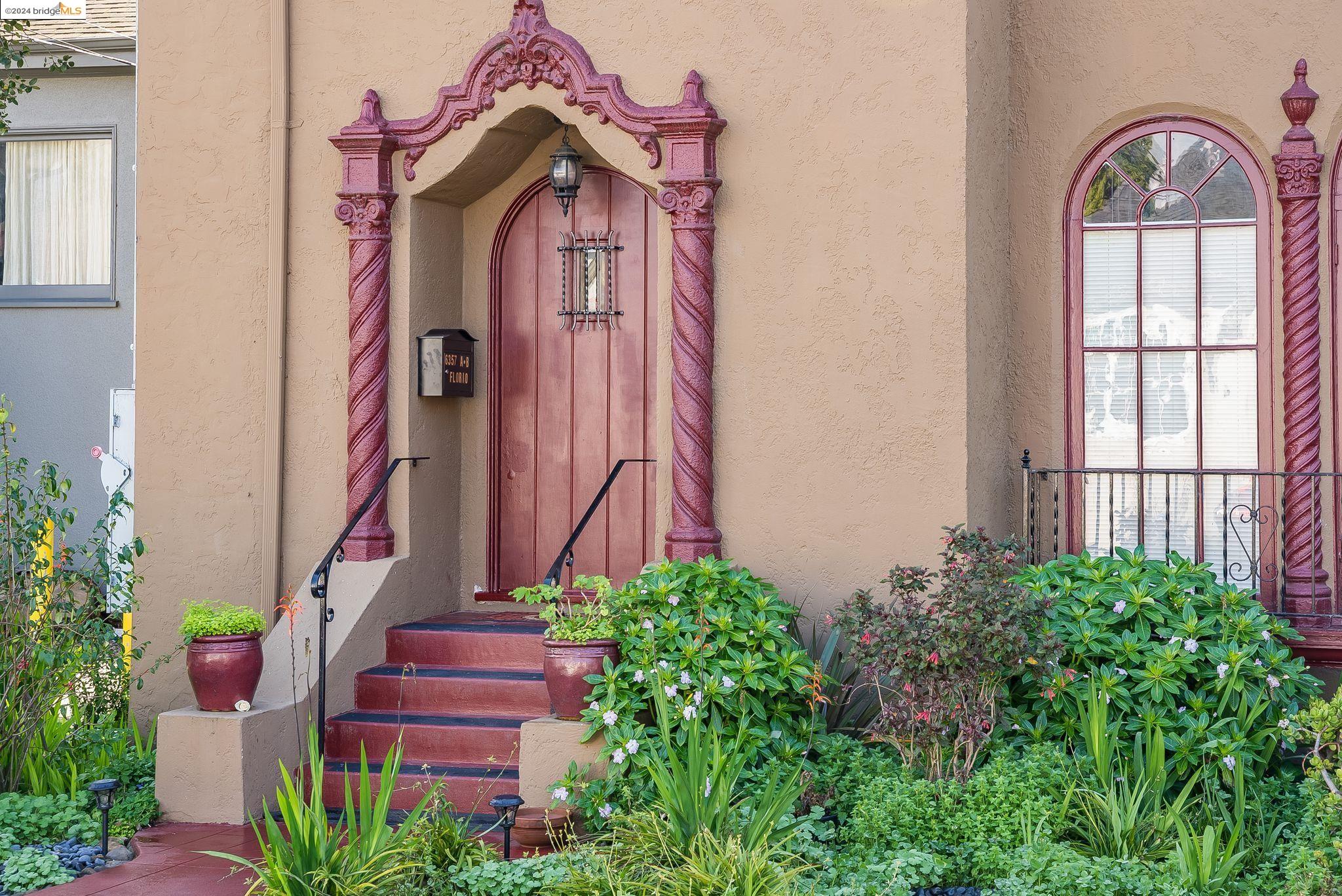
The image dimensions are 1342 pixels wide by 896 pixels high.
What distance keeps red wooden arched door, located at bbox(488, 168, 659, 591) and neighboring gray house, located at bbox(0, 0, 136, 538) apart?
17.3 ft

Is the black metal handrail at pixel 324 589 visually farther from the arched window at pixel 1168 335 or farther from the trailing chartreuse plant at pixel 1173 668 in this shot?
the arched window at pixel 1168 335

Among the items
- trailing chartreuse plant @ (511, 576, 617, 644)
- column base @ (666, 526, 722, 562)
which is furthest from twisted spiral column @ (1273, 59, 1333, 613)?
trailing chartreuse plant @ (511, 576, 617, 644)

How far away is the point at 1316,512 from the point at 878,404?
238cm

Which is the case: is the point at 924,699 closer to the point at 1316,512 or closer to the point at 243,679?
the point at 1316,512

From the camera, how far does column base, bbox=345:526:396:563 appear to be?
8.05 m

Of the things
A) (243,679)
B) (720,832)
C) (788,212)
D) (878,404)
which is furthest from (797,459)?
(243,679)

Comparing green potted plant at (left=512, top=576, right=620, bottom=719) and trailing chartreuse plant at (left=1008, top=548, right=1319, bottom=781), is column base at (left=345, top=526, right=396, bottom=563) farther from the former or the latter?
trailing chartreuse plant at (left=1008, top=548, right=1319, bottom=781)

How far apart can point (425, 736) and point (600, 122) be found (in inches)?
131

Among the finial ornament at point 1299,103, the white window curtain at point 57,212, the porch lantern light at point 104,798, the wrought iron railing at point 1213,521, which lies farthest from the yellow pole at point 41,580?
the finial ornament at point 1299,103

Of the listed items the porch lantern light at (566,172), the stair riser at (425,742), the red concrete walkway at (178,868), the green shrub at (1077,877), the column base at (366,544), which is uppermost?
the porch lantern light at (566,172)

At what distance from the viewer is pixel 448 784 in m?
7.16

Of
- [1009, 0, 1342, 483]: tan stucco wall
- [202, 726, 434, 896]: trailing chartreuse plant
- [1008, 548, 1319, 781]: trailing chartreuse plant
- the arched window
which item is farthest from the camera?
the arched window

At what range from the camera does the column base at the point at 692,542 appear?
300 inches

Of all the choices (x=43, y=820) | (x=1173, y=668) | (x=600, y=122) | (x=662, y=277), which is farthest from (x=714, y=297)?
(x=43, y=820)
